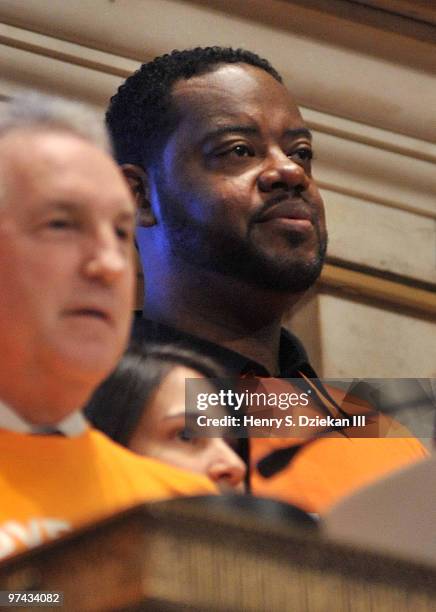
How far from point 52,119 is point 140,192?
66 cm

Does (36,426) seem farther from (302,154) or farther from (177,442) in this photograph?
(302,154)

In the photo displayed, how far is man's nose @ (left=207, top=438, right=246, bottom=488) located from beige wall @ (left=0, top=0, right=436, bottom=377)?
53.3 inches

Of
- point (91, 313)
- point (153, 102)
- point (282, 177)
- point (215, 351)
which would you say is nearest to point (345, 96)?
point (153, 102)

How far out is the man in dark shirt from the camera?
113 inches

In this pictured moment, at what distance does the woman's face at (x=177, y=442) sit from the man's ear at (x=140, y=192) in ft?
1.82

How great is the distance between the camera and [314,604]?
2006mm

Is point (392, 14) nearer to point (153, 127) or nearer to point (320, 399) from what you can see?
point (153, 127)

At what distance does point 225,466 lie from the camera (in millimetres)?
2377

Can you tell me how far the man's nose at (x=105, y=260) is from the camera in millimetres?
2232

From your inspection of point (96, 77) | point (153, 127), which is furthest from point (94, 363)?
point (96, 77)

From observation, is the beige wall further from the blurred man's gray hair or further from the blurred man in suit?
the blurred man in suit

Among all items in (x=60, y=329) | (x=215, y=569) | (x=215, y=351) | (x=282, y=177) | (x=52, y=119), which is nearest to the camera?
(x=215, y=569)

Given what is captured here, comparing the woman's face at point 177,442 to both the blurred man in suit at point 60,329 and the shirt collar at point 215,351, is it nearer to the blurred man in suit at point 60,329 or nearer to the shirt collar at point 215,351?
the blurred man in suit at point 60,329

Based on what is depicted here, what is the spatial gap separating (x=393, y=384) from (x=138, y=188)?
1.75 ft
